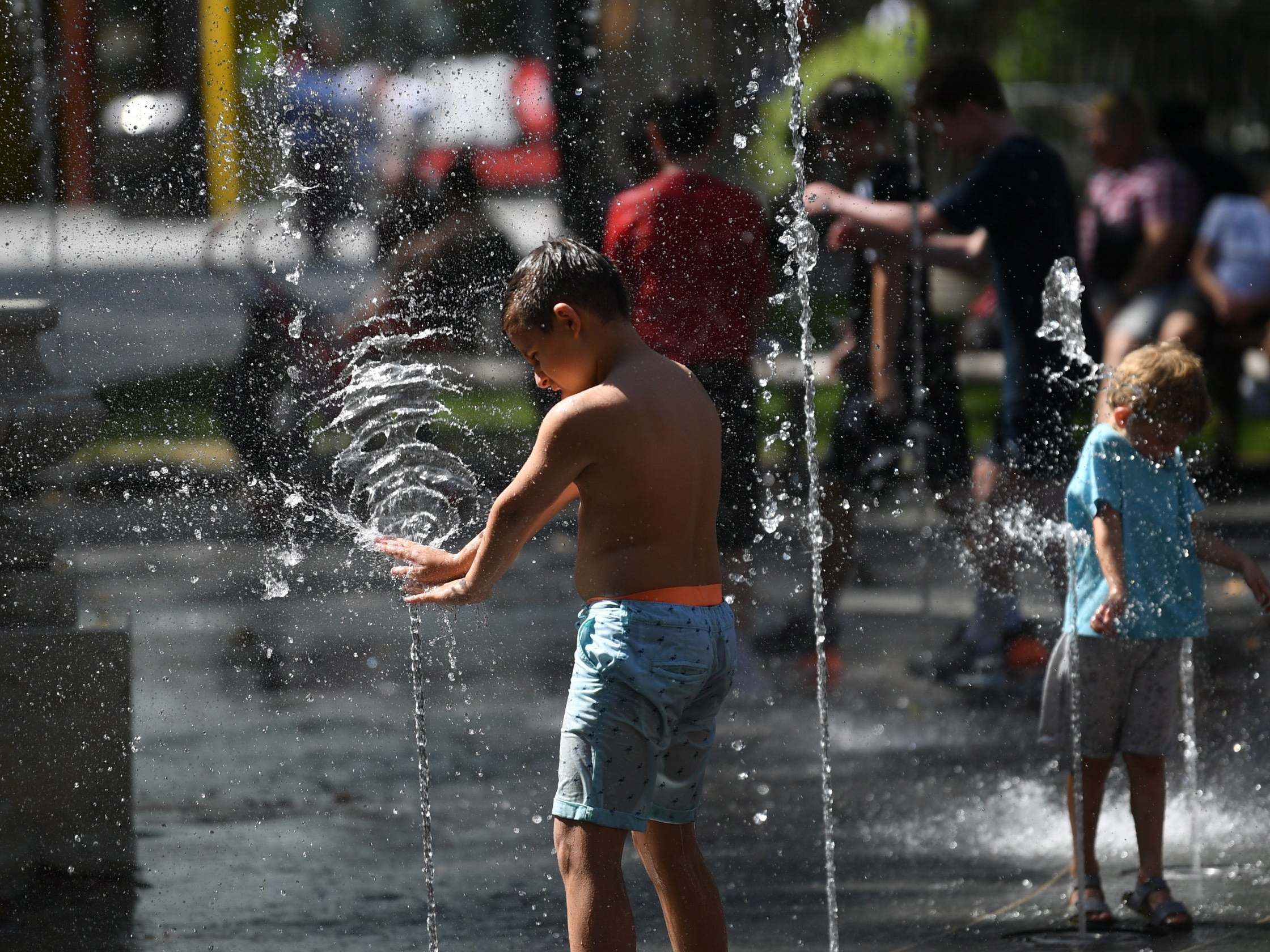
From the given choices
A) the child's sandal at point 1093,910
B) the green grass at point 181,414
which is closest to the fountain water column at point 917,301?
the green grass at point 181,414

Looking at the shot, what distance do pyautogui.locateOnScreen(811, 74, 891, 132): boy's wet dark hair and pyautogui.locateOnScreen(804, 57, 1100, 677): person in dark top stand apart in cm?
11

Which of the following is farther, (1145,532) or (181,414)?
(181,414)

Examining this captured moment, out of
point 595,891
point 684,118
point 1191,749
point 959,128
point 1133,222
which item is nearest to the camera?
point 595,891

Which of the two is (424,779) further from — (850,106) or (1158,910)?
(850,106)

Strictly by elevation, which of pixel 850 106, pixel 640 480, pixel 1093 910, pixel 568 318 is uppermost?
pixel 850 106

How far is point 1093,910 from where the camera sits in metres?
3.41

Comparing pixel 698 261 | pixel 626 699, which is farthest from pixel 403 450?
pixel 626 699

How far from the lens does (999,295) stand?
14.4 feet

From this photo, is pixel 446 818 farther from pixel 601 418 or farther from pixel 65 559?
pixel 601 418

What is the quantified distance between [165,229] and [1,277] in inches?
15.3

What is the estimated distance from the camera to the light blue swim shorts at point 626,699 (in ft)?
8.45

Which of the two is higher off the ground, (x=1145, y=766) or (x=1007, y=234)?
(x=1007, y=234)

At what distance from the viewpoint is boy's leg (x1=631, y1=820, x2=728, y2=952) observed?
8.80 ft

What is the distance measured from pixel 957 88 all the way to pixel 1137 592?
160 cm
